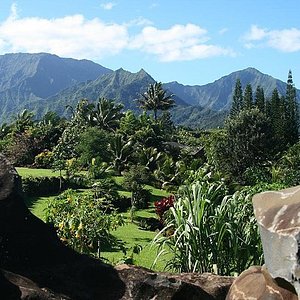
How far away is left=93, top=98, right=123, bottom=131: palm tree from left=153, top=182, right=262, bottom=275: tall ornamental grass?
32924mm

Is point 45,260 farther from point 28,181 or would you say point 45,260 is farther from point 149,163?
point 149,163

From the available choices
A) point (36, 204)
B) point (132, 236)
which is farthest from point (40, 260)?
point (36, 204)

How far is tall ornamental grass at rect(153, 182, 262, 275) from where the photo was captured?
22.7 feet

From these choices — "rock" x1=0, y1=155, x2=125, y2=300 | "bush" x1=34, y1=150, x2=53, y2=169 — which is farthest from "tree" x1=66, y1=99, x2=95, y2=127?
"rock" x1=0, y1=155, x2=125, y2=300

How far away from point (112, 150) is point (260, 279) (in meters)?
28.8

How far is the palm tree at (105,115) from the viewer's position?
40.3 meters

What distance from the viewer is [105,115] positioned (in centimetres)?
4059

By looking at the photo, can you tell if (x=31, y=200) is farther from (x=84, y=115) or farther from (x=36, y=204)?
(x=84, y=115)

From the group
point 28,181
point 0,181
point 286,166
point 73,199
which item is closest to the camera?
point 0,181

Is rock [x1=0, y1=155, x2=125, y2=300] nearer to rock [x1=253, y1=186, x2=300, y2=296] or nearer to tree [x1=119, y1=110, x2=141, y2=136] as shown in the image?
rock [x1=253, y1=186, x2=300, y2=296]

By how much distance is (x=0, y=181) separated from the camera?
571 centimetres

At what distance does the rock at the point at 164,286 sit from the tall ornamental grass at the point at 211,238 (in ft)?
3.61

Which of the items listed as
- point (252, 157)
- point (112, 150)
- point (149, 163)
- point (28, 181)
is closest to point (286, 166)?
point (252, 157)

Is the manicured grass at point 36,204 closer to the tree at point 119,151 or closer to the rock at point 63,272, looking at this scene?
the tree at point 119,151
